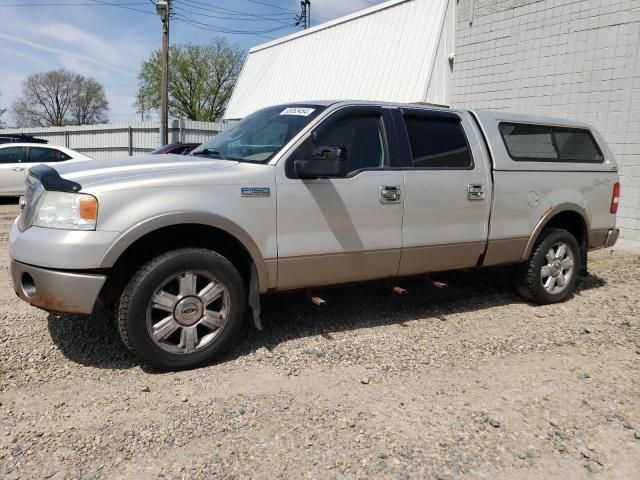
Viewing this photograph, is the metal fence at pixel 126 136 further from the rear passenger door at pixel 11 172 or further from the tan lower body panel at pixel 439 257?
the tan lower body panel at pixel 439 257

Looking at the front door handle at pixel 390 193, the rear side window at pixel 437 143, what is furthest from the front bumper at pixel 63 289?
the rear side window at pixel 437 143

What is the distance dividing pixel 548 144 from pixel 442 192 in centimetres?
168

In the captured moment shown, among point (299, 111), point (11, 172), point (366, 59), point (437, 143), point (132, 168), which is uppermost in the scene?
point (366, 59)

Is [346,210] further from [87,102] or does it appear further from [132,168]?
[87,102]

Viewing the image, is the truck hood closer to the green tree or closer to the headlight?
the headlight

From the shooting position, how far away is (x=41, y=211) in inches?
137

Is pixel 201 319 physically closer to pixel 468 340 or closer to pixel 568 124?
pixel 468 340

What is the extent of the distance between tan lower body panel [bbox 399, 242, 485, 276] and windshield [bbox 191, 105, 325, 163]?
4.43ft

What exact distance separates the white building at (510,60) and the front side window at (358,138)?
7.24 metres

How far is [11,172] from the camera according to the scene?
1254 centimetres

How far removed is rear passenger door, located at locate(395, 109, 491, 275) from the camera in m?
4.51

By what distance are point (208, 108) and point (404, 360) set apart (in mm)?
45711

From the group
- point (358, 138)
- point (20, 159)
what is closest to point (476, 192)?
point (358, 138)

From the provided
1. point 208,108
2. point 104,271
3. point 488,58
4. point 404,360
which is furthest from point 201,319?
point 208,108
